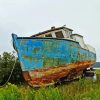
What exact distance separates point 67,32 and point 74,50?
1.18 meters

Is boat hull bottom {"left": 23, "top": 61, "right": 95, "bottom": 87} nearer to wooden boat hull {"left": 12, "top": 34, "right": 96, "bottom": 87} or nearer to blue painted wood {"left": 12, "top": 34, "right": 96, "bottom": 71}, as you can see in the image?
wooden boat hull {"left": 12, "top": 34, "right": 96, "bottom": 87}

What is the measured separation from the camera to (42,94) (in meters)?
7.88

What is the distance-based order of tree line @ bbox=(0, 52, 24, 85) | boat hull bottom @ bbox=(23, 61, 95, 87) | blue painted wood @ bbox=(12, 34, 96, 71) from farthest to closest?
tree line @ bbox=(0, 52, 24, 85) → boat hull bottom @ bbox=(23, 61, 95, 87) → blue painted wood @ bbox=(12, 34, 96, 71)

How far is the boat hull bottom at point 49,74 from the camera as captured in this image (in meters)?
15.7

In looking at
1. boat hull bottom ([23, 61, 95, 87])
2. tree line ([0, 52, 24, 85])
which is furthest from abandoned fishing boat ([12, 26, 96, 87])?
tree line ([0, 52, 24, 85])

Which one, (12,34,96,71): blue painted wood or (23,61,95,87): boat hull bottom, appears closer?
(12,34,96,71): blue painted wood

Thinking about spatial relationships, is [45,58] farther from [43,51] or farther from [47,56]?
[43,51]

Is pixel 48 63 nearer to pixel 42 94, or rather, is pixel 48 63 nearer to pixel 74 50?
pixel 74 50

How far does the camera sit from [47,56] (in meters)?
16.6

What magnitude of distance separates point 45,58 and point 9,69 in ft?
11.6

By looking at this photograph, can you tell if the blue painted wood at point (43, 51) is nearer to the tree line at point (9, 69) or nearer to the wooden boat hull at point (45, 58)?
the wooden boat hull at point (45, 58)

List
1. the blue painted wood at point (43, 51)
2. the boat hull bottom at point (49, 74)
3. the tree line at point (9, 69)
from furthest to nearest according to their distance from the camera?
1. the tree line at point (9, 69)
2. the boat hull bottom at point (49, 74)
3. the blue painted wood at point (43, 51)

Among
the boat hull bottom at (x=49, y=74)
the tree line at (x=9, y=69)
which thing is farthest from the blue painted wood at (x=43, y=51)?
the tree line at (x=9, y=69)

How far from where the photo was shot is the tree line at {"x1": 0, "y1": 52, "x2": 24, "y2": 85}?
62.0ft
